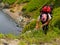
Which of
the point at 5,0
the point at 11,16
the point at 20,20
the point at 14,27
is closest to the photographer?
the point at 14,27

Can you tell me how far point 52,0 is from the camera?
179 ft

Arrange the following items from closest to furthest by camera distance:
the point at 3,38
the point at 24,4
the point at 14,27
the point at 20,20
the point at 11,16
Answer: the point at 3,38
the point at 14,27
the point at 20,20
the point at 11,16
the point at 24,4

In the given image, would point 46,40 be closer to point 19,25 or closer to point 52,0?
point 19,25

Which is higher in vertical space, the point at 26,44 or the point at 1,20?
the point at 1,20

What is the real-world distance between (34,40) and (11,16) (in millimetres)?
47562

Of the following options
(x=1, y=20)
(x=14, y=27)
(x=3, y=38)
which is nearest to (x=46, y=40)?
(x=3, y=38)

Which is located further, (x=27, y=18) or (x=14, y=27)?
(x=27, y=18)

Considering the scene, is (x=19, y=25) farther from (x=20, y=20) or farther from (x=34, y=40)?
(x=34, y=40)

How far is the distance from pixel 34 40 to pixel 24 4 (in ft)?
179

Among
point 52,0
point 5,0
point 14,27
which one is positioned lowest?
point 14,27

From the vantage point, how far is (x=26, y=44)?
9.81 meters

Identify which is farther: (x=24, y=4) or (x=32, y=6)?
(x=24, y=4)

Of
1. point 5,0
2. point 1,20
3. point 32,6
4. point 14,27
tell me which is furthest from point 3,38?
point 5,0

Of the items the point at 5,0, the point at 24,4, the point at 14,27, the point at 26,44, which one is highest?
the point at 5,0
